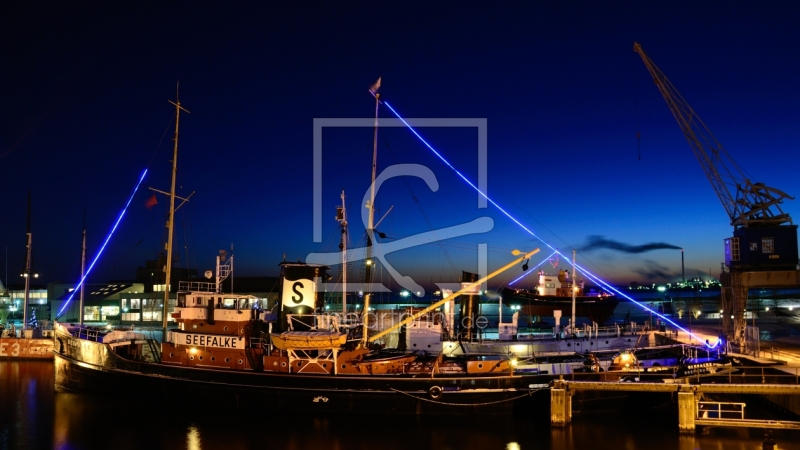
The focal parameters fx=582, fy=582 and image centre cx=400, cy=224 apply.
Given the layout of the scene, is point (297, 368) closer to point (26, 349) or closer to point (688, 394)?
point (688, 394)

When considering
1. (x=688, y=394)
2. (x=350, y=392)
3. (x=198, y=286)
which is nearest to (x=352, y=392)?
(x=350, y=392)

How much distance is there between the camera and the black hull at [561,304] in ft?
174

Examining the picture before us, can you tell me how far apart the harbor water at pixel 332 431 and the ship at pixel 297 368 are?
0.59 meters

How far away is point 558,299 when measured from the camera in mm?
53094

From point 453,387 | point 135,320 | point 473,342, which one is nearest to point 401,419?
point 453,387

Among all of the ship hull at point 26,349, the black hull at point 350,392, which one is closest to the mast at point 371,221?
the black hull at point 350,392

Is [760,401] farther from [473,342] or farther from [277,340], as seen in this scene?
[277,340]

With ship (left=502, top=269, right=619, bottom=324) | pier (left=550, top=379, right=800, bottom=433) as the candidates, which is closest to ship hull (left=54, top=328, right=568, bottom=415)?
pier (left=550, top=379, right=800, bottom=433)

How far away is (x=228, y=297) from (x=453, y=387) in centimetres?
1109

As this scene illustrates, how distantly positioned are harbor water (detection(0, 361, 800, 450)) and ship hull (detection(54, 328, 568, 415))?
1.36 ft

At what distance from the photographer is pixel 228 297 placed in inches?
1062

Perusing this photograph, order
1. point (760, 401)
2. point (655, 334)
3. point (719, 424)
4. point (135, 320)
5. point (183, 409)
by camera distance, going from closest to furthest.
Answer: point (719, 424) < point (183, 409) < point (760, 401) < point (655, 334) < point (135, 320)

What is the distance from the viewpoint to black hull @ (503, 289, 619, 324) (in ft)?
174

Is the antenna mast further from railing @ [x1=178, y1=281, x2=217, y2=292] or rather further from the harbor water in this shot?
railing @ [x1=178, y1=281, x2=217, y2=292]
